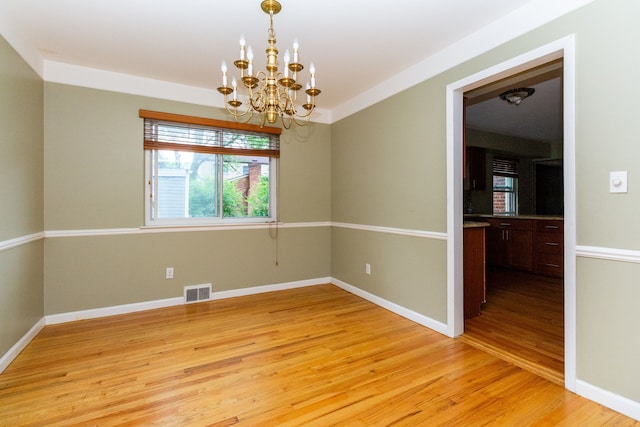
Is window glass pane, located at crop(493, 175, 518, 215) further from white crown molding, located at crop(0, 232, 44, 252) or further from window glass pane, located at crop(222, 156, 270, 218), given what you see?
white crown molding, located at crop(0, 232, 44, 252)

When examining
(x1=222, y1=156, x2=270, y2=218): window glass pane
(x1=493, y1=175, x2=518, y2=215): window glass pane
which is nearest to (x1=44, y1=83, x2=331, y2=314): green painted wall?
(x1=222, y1=156, x2=270, y2=218): window glass pane

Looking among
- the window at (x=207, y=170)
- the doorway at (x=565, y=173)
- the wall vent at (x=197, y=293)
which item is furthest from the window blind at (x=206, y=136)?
the doorway at (x=565, y=173)

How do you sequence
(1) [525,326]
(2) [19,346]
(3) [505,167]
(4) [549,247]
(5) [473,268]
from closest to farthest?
(2) [19,346], (1) [525,326], (5) [473,268], (4) [549,247], (3) [505,167]

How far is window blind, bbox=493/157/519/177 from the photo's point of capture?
6.27 meters

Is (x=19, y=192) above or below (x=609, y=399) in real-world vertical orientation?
above

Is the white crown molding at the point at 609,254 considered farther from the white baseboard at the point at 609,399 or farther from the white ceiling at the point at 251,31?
the white ceiling at the point at 251,31

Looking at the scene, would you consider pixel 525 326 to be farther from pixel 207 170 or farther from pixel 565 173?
pixel 207 170

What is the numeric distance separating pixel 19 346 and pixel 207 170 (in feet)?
7.33

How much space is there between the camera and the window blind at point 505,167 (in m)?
6.27

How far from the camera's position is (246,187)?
395 cm

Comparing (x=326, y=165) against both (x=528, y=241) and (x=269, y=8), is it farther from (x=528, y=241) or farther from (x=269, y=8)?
(x=528, y=241)

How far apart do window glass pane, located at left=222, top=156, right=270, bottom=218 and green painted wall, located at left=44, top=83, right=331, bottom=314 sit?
0.98 feet

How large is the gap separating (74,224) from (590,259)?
4.14 meters

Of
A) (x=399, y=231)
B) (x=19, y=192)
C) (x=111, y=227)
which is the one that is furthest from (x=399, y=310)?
(x=19, y=192)
